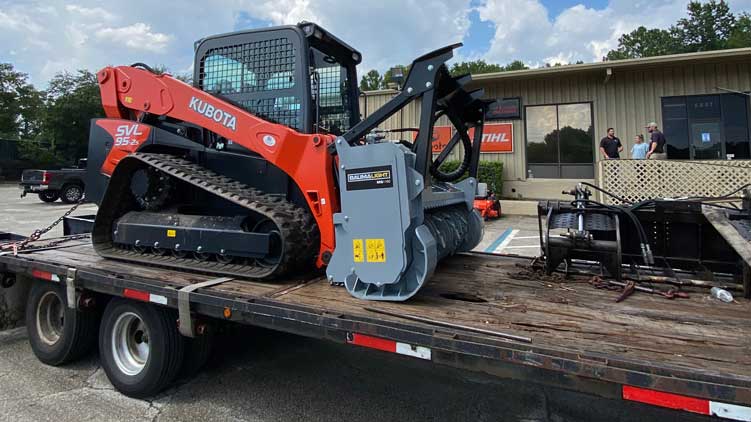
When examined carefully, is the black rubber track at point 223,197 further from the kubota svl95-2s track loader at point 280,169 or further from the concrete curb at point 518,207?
the concrete curb at point 518,207

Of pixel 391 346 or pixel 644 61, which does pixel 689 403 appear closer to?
pixel 391 346

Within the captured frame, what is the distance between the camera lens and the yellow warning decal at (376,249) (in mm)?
3014

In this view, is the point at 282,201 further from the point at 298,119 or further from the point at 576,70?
the point at 576,70

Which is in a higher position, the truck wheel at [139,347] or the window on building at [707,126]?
the window on building at [707,126]

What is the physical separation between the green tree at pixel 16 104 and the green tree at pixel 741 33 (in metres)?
64.2

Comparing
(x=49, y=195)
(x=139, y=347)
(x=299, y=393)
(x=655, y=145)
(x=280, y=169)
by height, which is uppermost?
(x=655, y=145)

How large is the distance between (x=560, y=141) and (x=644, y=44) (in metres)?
56.2

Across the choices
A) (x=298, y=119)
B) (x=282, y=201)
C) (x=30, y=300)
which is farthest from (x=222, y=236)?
(x=30, y=300)

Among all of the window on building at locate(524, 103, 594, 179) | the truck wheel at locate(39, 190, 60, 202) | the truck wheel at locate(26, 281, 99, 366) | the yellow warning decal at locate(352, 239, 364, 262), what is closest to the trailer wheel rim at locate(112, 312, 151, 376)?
the truck wheel at locate(26, 281, 99, 366)

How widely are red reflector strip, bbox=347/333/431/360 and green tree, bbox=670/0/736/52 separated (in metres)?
66.0

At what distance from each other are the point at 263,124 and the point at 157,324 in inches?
67.9

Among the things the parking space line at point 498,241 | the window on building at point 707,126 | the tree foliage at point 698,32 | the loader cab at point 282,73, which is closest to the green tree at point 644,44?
the tree foliage at point 698,32

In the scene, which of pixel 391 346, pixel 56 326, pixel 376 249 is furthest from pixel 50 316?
pixel 391 346

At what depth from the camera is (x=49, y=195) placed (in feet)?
62.4
